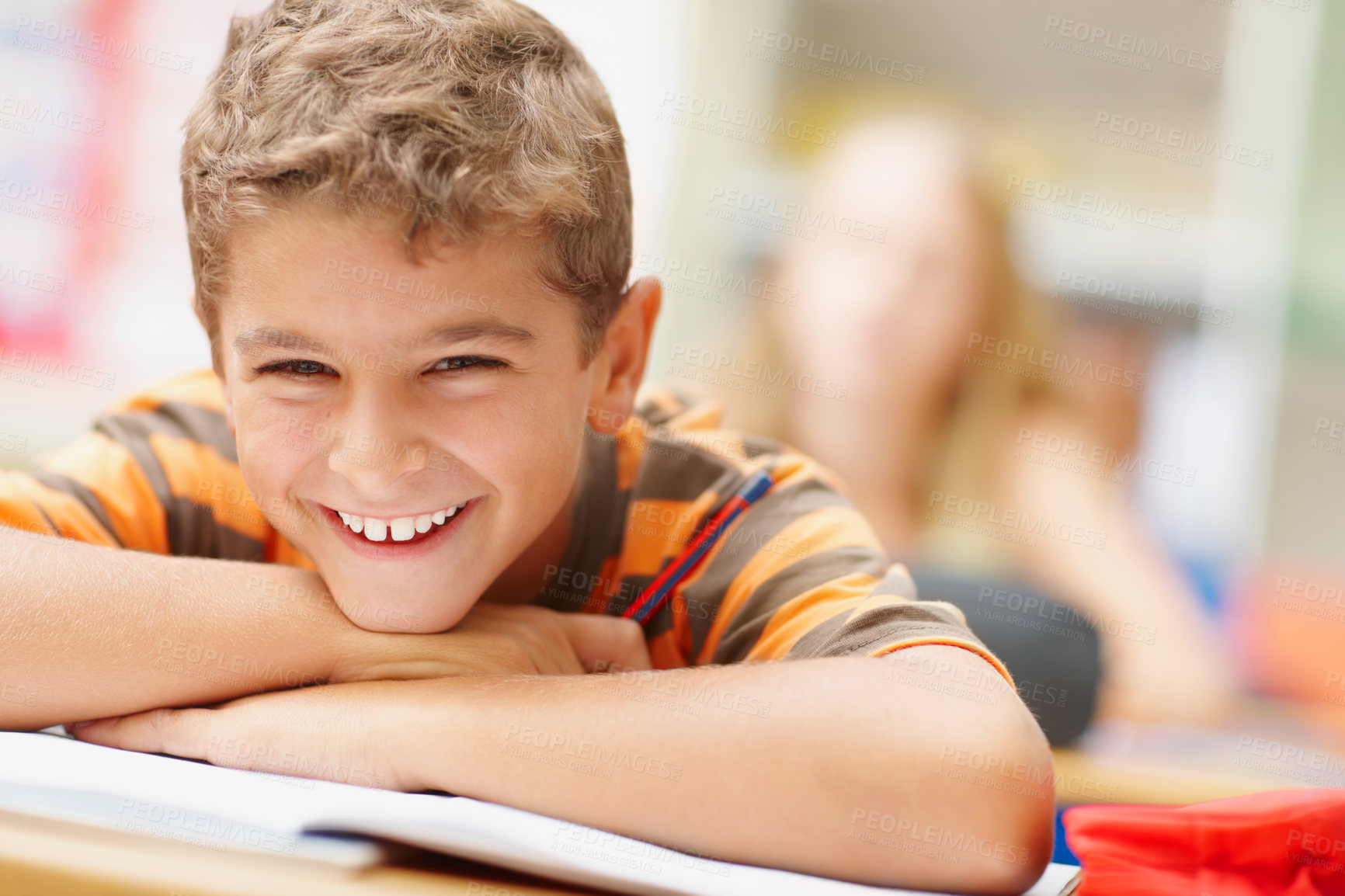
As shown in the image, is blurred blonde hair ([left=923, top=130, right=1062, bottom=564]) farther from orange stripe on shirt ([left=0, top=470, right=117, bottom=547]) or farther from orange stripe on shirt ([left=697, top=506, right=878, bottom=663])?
orange stripe on shirt ([left=0, top=470, right=117, bottom=547])

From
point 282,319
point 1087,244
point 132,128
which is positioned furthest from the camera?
point 1087,244

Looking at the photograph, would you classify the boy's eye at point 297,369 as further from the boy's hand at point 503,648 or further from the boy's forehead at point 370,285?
the boy's hand at point 503,648

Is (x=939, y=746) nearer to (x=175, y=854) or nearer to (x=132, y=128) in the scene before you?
(x=175, y=854)

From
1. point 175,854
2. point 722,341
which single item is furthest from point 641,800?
point 722,341

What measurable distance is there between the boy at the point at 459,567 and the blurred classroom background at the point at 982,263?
1018 millimetres

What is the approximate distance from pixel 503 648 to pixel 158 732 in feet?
0.71

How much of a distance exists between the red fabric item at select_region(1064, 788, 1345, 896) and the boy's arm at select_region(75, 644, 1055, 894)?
0.15 meters

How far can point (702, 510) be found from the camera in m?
0.89

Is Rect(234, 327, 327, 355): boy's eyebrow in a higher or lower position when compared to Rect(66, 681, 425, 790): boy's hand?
higher

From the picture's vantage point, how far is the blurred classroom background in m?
1.91

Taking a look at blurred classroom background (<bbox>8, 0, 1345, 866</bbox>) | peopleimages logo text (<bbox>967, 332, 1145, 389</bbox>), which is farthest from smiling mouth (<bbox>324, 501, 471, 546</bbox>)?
peopleimages logo text (<bbox>967, 332, 1145, 389</bbox>)

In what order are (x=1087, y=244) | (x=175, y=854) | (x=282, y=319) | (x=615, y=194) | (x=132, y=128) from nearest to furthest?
(x=175, y=854)
(x=282, y=319)
(x=615, y=194)
(x=132, y=128)
(x=1087, y=244)

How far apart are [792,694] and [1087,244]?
2.16m

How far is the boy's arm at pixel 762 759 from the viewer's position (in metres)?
0.53
